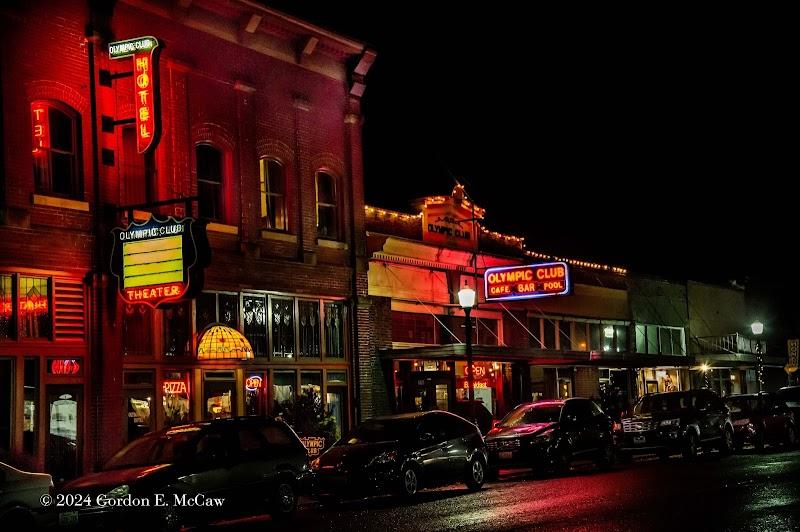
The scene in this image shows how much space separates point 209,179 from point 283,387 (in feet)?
17.5

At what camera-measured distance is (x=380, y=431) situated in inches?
794

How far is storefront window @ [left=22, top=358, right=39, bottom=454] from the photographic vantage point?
20156mm

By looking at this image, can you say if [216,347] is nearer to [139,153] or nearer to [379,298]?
[139,153]

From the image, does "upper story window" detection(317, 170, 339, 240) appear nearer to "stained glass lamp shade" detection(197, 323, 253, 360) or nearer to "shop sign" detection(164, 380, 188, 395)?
"stained glass lamp shade" detection(197, 323, 253, 360)

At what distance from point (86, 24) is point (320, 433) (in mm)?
10477

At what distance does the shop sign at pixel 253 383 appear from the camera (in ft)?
82.2

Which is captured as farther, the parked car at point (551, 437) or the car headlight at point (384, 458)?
the parked car at point (551, 437)

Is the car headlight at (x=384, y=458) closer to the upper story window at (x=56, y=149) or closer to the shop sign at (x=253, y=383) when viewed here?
the shop sign at (x=253, y=383)

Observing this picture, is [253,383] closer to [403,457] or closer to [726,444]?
[403,457]

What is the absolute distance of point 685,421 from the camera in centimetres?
2661

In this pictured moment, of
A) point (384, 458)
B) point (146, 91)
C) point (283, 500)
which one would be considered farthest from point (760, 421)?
point (146, 91)

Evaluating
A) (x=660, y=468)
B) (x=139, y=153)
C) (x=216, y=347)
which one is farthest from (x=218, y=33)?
(x=660, y=468)

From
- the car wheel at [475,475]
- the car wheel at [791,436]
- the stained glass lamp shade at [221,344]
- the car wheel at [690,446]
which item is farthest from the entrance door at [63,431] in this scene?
the car wheel at [791,436]

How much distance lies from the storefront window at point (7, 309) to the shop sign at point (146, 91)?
3.54m
